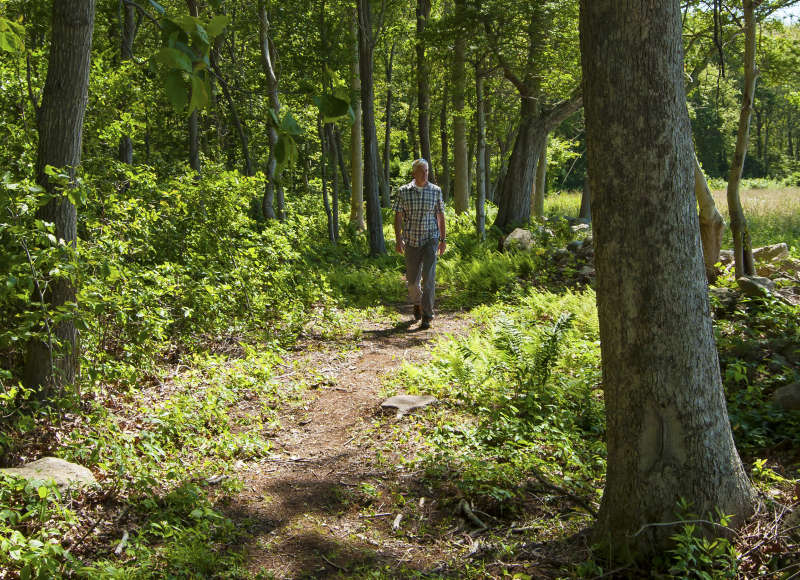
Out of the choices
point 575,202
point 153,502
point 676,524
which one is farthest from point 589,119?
point 575,202

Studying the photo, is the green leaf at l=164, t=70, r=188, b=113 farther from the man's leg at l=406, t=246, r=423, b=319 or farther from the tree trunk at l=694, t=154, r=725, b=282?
the tree trunk at l=694, t=154, r=725, b=282

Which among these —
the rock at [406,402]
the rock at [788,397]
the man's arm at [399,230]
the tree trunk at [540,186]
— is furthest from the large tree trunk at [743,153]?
the tree trunk at [540,186]

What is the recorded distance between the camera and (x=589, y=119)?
2.93m

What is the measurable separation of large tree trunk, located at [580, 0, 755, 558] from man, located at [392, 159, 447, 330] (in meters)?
5.58

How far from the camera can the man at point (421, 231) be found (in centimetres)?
854

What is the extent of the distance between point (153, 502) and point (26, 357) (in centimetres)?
193

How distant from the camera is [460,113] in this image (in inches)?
658

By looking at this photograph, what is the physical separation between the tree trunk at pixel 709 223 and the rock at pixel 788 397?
376cm

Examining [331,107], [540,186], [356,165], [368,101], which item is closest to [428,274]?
[331,107]

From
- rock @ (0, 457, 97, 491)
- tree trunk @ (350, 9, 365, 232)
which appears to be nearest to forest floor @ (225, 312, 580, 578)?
rock @ (0, 457, 97, 491)

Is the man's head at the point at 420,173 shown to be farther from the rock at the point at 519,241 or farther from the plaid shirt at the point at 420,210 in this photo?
the rock at the point at 519,241

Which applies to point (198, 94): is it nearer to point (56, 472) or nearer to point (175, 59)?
point (175, 59)

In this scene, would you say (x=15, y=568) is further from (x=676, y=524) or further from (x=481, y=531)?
(x=676, y=524)

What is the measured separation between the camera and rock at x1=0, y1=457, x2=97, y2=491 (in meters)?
3.64
